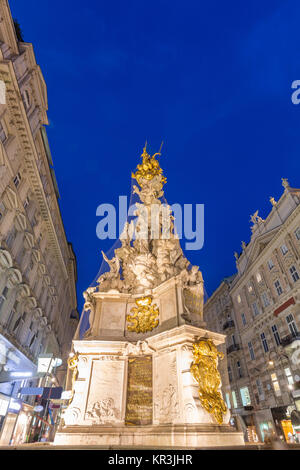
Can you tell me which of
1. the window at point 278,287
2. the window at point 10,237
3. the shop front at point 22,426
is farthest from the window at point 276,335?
the window at point 10,237

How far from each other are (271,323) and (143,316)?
79.9ft

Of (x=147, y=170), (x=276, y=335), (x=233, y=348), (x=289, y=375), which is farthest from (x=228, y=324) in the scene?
(x=147, y=170)

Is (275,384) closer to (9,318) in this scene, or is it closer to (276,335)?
(276,335)

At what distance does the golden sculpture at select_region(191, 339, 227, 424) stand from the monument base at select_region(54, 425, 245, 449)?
0.37m

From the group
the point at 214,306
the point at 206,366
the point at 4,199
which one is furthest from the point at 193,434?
the point at 214,306

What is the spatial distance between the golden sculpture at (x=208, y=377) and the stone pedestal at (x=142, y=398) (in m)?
0.14

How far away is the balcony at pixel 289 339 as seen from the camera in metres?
21.9

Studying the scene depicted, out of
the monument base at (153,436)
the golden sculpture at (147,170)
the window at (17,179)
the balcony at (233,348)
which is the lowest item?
the monument base at (153,436)

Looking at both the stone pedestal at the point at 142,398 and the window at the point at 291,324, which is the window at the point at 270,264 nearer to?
the window at the point at 291,324

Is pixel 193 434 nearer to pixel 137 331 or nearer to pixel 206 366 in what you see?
pixel 206 366

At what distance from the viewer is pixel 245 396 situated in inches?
1179

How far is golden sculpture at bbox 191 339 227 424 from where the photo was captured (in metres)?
5.94

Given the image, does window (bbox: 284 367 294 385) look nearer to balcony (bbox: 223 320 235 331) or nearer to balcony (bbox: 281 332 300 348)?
balcony (bbox: 281 332 300 348)

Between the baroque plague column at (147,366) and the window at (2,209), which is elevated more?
the window at (2,209)
